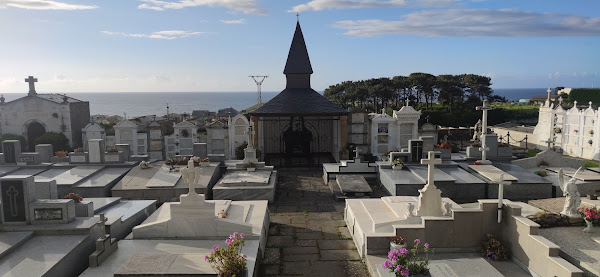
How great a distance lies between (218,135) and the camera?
2164 centimetres

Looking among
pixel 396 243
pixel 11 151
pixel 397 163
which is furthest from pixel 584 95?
pixel 11 151

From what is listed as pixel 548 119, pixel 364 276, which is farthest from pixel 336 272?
pixel 548 119

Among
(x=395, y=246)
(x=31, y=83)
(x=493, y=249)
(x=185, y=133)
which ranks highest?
(x=31, y=83)

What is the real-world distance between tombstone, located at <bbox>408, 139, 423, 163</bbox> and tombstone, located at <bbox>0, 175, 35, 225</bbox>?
497 inches

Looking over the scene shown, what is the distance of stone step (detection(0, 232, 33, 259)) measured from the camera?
24.3ft

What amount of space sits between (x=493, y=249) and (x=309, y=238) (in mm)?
4044

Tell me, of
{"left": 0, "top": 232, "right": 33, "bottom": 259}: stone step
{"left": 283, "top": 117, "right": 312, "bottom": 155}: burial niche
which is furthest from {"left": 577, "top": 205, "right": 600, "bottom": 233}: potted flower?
{"left": 283, "top": 117, "right": 312, "bottom": 155}: burial niche

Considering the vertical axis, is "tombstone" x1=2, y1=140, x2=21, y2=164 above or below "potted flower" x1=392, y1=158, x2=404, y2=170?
above

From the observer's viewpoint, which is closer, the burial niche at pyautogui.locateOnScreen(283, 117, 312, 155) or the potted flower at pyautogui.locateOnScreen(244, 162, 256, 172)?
the potted flower at pyautogui.locateOnScreen(244, 162, 256, 172)

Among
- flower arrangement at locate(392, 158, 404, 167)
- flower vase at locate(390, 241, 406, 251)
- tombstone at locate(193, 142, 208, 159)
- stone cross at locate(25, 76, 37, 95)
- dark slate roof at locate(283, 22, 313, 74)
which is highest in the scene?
dark slate roof at locate(283, 22, 313, 74)

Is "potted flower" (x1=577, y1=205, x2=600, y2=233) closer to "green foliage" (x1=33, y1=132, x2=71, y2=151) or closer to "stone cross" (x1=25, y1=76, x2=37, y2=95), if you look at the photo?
"green foliage" (x1=33, y1=132, x2=71, y2=151)

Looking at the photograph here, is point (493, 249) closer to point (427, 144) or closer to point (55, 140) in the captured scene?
point (427, 144)

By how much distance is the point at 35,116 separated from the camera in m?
25.6

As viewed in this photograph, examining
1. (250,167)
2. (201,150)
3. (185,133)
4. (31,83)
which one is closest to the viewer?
(250,167)
